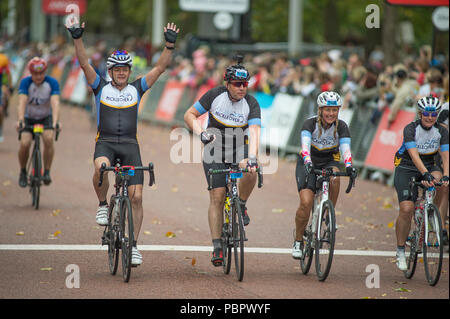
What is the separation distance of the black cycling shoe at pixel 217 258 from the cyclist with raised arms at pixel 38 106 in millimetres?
4563

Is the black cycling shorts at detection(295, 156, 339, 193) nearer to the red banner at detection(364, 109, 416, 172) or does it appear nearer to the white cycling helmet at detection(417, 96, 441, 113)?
the white cycling helmet at detection(417, 96, 441, 113)

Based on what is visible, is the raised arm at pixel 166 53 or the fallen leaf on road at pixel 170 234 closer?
the raised arm at pixel 166 53

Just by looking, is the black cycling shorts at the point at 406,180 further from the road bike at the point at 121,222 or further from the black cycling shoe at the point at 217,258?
the road bike at the point at 121,222

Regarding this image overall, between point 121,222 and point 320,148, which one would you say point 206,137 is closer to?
point 121,222

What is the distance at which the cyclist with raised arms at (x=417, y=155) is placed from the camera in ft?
31.6

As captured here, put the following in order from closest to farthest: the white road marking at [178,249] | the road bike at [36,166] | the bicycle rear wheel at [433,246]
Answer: the bicycle rear wheel at [433,246] → the white road marking at [178,249] → the road bike at [36,166]

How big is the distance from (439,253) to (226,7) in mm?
21724

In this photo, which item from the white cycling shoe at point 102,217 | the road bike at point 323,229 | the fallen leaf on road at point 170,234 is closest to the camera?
the road bike at point 323,229

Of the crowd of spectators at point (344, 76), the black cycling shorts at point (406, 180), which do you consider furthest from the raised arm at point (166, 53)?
the crowd of spectators at point (344, 76)

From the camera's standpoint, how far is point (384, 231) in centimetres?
1237

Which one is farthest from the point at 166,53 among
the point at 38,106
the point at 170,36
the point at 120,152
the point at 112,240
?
the point at 38,106

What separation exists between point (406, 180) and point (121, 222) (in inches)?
122

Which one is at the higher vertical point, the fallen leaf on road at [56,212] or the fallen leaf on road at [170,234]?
the fallen leaf on road at [56,212]

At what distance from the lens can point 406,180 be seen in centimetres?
975
